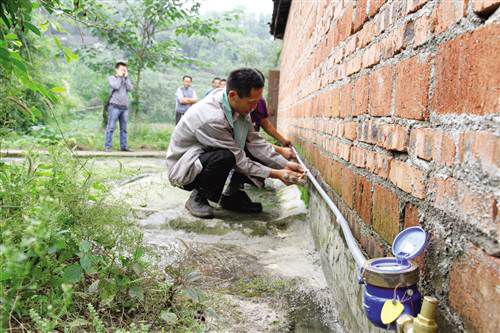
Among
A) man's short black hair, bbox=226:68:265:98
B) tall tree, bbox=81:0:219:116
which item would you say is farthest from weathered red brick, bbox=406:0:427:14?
tall tree, bbox=81:0:219:116

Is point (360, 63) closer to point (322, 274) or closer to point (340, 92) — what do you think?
point (340, 92)

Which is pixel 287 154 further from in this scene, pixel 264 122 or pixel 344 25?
pixel 344 25

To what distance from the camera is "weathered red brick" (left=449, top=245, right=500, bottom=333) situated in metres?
0.68

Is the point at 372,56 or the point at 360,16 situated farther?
the point at 360,16

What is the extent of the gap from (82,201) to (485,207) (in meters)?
1.50

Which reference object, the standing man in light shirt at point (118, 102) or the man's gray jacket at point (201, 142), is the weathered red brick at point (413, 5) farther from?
the standing man in light shirt at point (118, 102)

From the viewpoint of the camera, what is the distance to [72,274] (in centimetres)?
133

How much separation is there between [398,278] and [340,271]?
891 millimetres

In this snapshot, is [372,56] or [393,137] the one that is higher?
[372,56]

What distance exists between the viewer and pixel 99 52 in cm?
1020

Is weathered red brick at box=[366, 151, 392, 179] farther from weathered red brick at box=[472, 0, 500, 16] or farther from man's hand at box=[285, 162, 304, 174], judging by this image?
man's hand at box=[285, 162, 304, 174]

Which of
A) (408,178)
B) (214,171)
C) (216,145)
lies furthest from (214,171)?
(408,178)

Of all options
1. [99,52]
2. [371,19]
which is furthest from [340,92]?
[99,52]

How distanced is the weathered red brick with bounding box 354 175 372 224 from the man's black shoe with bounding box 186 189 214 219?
1.68 m
